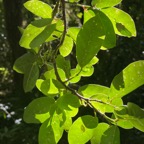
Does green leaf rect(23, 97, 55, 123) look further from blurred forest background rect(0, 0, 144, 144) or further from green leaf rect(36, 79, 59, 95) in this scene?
blurred forest background rect(0, 0, 144, 144)

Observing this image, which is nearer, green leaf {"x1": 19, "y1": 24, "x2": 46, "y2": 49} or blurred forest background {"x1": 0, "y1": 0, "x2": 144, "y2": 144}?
green leaf {"x1": 19, "y1": 24, "x2": 46, "y2": 49}

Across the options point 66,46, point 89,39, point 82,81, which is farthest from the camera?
point 82,81

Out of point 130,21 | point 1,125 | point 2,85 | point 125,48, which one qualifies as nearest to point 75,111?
point 130,21

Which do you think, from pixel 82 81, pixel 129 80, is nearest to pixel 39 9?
pixel 129 80

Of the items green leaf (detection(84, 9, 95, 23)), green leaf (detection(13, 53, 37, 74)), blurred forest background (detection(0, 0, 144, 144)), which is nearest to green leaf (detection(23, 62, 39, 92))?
green leaf (detection(13, 53, 37, 74))

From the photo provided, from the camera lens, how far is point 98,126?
553 mm

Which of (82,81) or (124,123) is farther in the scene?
(82,81)

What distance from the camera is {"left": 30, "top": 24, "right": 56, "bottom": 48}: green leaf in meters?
0.53

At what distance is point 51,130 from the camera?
21.6 inches

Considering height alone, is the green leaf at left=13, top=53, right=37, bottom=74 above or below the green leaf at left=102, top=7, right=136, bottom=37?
below

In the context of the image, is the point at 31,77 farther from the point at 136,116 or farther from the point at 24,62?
the point at 136,116

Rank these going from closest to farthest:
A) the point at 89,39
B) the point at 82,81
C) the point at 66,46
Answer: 1. the point at 89,39
2. the point at 66,46
3. the point at 82,81

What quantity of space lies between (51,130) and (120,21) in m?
0.18

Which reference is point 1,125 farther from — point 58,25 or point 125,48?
point 58,25
